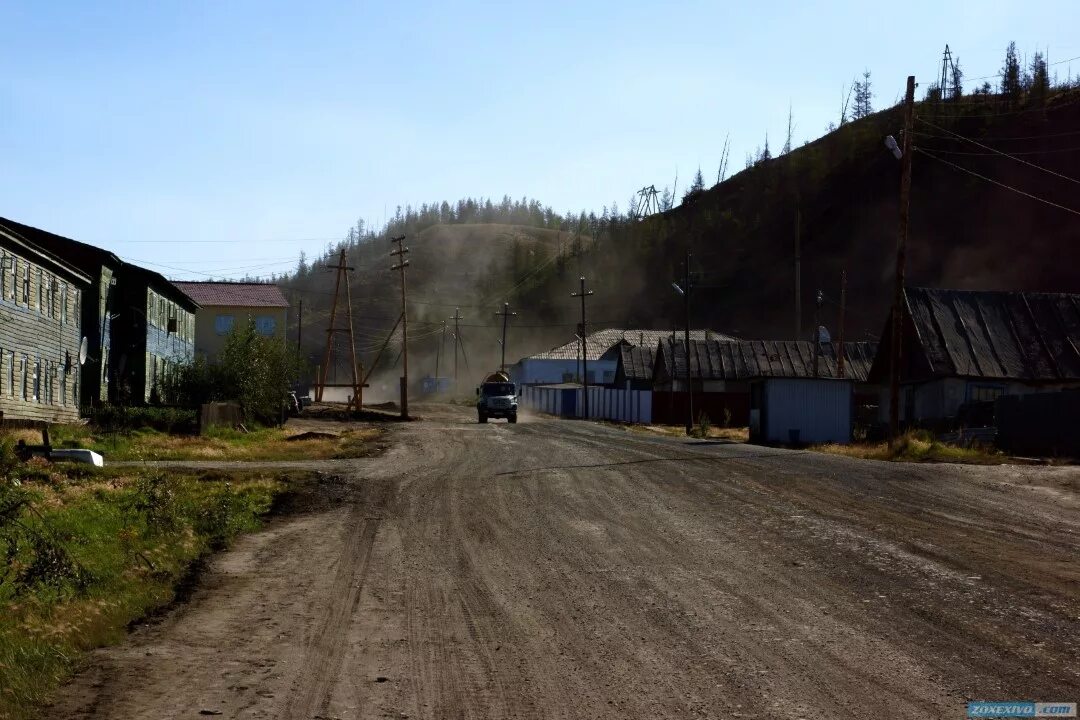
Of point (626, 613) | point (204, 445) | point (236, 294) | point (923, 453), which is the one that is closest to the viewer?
point (626, 613)

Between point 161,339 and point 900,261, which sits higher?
point 900,261

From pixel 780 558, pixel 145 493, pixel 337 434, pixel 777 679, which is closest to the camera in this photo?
pixel 777 679

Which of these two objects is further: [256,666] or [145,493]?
[145,493]

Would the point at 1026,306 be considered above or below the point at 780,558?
above

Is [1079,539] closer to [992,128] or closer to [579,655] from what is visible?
[579,655]

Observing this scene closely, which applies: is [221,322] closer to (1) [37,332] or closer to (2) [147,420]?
(1) [37,332]

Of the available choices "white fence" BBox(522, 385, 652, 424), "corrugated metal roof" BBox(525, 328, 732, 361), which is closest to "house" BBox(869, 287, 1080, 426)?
"white fence" BBox(522, 385, 652, 424)

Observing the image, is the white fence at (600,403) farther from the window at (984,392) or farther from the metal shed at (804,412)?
the window at (984,392)

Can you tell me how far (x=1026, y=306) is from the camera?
4519cm

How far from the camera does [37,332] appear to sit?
127 feet

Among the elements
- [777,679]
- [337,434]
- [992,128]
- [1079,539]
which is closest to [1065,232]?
[992,128]

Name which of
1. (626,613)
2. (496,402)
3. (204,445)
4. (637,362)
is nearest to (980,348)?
(496,402)

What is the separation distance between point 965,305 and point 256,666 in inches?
1680

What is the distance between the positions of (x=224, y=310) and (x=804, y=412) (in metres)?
53.1
